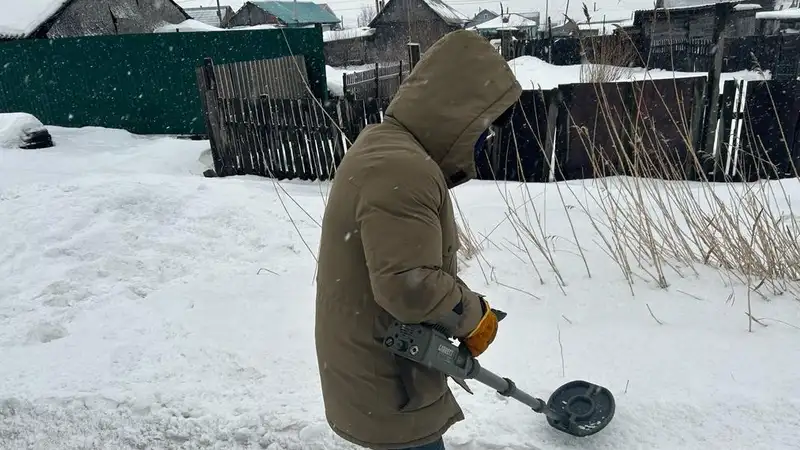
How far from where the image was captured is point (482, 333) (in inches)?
67.6

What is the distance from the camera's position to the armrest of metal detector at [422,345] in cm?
156

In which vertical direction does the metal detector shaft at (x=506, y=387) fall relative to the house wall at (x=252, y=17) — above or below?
below

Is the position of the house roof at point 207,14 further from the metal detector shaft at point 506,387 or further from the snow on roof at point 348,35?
the metal detector shaft at point 506,387

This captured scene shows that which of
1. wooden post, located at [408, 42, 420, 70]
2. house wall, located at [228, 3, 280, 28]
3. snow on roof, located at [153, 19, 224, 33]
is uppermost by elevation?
house wall, located at [228, 3, 280, 28]

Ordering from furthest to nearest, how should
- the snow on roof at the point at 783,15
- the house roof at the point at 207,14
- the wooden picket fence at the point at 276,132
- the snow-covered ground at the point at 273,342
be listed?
the house roof at the point at 207,14 → the snow on roof at the point at 783,15 → the wooden picket fence at the point at 276,132 → the snow-covered ground at the point at 273,342

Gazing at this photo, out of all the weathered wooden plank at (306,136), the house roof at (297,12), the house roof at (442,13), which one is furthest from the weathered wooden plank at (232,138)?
the house roof at (297,12)

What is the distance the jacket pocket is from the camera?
1639 millimetres

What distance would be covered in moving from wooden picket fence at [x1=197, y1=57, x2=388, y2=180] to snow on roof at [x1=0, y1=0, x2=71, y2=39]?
10241 millimetres

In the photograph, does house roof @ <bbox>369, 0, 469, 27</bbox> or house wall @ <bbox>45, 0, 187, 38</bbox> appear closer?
house wall @ <bbox>45, 0, 187, 38</bbox>

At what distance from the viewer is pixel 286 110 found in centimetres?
753

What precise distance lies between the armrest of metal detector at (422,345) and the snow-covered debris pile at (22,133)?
9964 mm

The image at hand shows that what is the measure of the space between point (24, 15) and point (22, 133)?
325 inches

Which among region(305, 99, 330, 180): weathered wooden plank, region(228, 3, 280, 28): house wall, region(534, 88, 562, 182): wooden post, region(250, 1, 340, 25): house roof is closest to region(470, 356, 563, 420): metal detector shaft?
region(534, 88, 562, 182): wooden post

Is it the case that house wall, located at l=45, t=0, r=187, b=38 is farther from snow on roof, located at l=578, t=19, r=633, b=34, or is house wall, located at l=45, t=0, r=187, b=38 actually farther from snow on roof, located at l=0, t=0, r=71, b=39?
snow on roof, located at l=578, t=19, r=633, b=34
